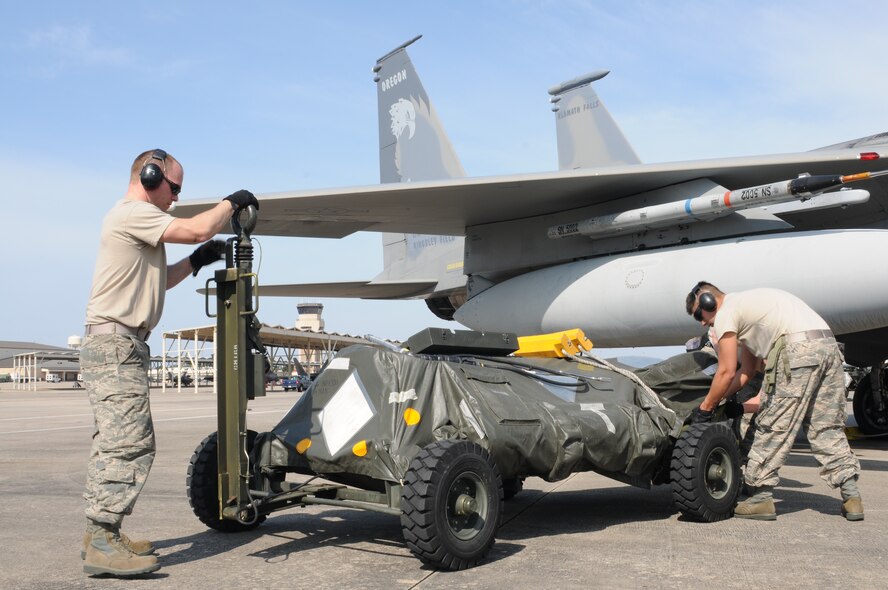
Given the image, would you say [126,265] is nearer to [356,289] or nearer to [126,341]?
[126,341]

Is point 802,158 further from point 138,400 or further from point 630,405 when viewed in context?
point 138,400

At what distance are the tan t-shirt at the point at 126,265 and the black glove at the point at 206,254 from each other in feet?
0.99

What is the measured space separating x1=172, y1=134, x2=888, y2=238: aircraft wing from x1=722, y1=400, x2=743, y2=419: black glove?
4.12m

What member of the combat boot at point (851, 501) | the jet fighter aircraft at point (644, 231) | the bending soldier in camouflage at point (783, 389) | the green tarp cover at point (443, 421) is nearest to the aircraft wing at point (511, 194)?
the jet fighter aircraft at point (644, 231)

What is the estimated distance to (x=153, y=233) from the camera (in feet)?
12.8

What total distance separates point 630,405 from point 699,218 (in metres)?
4.85

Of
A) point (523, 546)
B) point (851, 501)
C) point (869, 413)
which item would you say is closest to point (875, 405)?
point (869, 413)

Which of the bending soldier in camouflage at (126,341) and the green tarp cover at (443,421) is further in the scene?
the green tarp cover at (443,421)

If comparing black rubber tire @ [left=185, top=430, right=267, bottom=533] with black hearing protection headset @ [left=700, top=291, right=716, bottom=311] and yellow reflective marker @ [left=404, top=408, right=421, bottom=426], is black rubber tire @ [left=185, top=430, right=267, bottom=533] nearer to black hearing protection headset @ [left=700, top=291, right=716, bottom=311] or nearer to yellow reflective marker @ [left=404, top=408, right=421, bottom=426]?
yellow reflective marker @ [left=404, top=408, right=421, bottom=426]

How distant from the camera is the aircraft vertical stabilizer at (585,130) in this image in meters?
14.9

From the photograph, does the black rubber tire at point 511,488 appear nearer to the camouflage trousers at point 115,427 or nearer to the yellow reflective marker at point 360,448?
the yellow reflective marker at point 360,448

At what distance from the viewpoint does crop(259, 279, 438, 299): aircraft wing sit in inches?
557

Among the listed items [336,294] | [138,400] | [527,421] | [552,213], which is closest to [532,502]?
[527,421]

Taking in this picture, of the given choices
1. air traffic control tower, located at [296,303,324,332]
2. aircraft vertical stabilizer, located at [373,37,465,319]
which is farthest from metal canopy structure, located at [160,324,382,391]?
air traffic control tower, located at [296,303,324,332]
